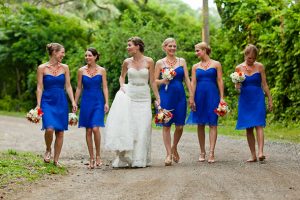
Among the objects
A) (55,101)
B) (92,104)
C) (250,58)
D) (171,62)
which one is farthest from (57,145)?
(250,58)

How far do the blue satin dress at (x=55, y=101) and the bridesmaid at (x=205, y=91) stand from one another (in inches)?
89.4

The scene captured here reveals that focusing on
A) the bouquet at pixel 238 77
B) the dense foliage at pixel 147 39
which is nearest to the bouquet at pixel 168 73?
the bouquet at pixel 238 77

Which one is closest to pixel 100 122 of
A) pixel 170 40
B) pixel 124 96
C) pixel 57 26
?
pixel 124 96

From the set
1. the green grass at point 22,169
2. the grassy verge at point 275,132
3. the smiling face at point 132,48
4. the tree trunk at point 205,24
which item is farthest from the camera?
the tree trunk at point 205,24

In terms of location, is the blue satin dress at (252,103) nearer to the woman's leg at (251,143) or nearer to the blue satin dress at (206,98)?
the woman's leg at (251,143)

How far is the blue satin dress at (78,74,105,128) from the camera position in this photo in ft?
43.7

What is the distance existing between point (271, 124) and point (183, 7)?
84248 millimetres

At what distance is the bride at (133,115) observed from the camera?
13180mm

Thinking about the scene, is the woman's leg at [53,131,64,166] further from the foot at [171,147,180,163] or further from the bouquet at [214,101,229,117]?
the bouquet at [214,101,229,117]

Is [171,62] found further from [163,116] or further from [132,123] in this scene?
[132,123]

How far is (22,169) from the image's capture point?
1230 cm

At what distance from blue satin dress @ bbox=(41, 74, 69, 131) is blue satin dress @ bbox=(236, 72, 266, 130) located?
313 centimetres

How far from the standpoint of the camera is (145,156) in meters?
13.2

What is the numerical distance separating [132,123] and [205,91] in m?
1.45
